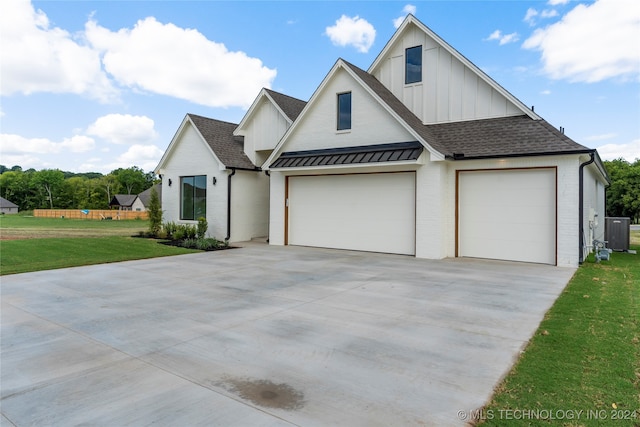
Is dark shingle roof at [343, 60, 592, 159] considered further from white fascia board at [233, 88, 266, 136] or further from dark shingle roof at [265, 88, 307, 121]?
white fascia board at [233, 88, 266, 136]

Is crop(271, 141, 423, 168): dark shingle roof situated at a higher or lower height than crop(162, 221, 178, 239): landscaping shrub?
higher

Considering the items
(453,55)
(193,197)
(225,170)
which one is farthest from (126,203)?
(453,55)

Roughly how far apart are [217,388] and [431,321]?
3.23 m

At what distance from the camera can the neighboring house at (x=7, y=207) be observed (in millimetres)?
73662

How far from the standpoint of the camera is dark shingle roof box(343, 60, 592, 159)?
1026 cm

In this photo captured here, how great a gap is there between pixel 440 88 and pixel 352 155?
3894mm

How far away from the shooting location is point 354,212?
43.9ft

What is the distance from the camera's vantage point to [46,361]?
397 cm

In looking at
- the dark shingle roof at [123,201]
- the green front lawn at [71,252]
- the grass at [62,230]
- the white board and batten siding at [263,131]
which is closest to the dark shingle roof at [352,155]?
the white board and batten siding at [263,131]

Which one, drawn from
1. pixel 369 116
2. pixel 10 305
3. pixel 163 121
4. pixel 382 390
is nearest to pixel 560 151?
pixel 369 116

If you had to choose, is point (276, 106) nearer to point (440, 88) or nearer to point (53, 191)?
point (440, 88)

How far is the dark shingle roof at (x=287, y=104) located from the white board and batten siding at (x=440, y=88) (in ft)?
14.5

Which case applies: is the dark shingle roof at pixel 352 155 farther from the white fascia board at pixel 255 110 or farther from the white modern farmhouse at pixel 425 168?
the white fascia board at pixel 255 110

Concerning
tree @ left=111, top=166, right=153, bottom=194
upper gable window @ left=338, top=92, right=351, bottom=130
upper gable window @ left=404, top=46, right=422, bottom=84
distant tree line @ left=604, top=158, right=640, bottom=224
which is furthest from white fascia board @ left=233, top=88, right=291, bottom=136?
tree @ left=111, top=166, right=153, bottom=194
